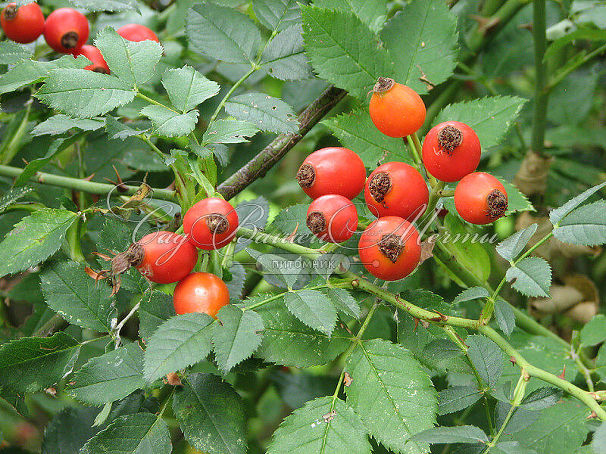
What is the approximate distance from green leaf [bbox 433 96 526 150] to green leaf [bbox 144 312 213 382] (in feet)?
2.68

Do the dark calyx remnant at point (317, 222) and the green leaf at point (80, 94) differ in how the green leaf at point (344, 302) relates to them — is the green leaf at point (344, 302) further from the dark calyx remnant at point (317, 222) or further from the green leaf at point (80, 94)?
the green leaf at point (80, 94)

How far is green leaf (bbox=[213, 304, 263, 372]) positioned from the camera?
997 mm

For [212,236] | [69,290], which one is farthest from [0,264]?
[212,236]

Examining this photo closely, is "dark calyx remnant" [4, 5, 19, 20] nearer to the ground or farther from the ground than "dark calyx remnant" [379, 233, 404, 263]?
farther from the ground

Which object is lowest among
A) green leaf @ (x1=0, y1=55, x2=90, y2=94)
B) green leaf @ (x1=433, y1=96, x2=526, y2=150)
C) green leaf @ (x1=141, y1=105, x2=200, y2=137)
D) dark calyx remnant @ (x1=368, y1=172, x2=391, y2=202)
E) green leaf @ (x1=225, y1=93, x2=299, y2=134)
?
green leaf @ (x1=433, y1=96, x2=526, y2=150)

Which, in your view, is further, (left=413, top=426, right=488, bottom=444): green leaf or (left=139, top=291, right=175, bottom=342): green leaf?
(left=139, top=291, right=175, bottom=342): green leaf

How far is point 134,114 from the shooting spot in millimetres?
1736

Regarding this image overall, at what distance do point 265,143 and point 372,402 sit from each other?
101 centimetres

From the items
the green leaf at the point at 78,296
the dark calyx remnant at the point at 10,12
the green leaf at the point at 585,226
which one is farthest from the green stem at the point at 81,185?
the green leaf at the point at 585,226

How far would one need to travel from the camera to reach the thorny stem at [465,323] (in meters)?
0.99

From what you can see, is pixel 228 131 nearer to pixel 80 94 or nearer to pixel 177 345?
pixel 80 94

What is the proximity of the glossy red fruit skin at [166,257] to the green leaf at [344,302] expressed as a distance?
0.31 meters

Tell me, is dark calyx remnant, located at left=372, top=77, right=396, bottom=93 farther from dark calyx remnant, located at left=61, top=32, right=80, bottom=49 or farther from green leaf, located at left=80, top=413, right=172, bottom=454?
dark calyx remnant, located at left=61, top=32, right=80, bottom=49

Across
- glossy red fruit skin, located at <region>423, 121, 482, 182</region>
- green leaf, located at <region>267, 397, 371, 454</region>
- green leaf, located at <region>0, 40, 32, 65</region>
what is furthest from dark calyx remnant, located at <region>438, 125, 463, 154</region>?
green leaf, located at <region>0, 40, 32, 65</region>
